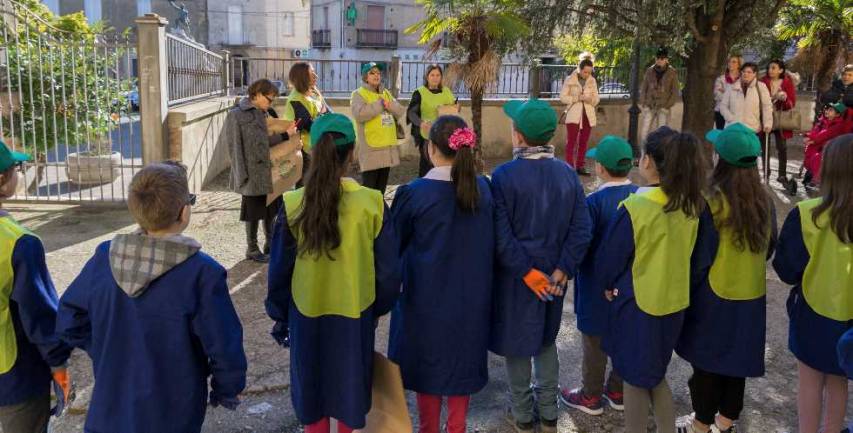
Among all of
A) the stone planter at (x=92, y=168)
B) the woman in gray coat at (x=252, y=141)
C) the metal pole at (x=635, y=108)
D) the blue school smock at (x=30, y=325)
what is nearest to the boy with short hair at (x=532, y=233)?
the blue school smock at (x=30, y=325)

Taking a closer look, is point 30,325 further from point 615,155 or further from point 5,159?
point 615,155

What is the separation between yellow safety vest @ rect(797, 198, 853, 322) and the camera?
3.04m

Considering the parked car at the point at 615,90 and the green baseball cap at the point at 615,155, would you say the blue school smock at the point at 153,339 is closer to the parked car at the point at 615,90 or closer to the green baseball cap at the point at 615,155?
the green baseball cap at the point at 615,155

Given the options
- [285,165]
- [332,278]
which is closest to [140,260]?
[332,278]

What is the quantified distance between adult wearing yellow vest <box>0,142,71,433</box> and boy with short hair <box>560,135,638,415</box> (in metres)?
2.26

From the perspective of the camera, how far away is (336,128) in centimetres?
294

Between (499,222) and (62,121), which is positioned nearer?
(499,222)

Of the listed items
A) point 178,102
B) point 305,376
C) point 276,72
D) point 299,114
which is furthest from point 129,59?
point 305,376

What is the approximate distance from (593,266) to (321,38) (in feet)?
135

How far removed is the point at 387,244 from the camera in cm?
297

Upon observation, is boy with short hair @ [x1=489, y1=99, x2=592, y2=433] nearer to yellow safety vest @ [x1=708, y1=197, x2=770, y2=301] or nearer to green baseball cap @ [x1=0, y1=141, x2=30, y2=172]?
yellow safety vest @ [x1=708, y1=197, x2=770, y2=301]

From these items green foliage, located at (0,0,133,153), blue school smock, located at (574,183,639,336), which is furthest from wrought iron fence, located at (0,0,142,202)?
blue school smock, located at (574,183,639,336)

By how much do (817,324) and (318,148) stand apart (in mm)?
2224

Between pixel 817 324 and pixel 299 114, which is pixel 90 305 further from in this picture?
pixel 299 114
